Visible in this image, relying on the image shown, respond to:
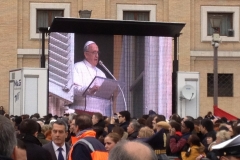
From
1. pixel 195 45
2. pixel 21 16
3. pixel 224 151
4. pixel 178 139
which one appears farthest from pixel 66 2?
pixel 224 151

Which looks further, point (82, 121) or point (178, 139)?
point (178, 139)

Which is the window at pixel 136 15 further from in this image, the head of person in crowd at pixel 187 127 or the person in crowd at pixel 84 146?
the person in crowd at pixel 84 146

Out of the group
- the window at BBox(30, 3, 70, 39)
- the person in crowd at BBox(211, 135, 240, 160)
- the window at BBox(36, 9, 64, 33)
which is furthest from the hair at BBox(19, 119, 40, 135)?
the window at BBox(36, 9, 64, 33)

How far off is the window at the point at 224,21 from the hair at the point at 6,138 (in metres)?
35.1

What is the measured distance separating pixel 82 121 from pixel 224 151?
4.60 m

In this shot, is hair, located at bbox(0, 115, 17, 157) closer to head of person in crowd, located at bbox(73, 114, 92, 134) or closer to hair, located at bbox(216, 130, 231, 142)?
hair, located at bbox(216, 130, 231, 142)

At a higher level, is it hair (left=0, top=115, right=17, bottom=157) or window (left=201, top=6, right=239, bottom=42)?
window (left=201, top=6, right=239, bottom=42)

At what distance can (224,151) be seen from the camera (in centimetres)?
522

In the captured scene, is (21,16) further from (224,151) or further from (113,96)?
(224,151)

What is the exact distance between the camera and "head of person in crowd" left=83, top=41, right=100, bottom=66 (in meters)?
25.0

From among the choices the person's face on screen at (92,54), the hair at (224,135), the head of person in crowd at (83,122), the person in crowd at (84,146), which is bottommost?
the person in crowd at (84,146)

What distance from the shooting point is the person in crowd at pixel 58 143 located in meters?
10.1

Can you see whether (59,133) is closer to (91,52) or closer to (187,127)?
(187,127)

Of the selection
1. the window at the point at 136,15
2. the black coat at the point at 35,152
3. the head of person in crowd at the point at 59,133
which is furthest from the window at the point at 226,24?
the black coat at the point at 35,152
